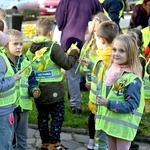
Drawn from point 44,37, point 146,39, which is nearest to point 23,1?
point 146,39

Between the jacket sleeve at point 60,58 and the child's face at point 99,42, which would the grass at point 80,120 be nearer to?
the jacket sleeve at point 60,58

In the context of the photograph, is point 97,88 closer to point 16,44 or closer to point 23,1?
point 16,44

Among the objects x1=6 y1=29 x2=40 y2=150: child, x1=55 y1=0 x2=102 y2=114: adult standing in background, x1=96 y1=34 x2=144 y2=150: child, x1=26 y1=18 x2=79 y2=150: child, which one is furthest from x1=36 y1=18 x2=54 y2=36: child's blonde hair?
x1=55 y1=0 x2=102 y2=114: adult standing in background

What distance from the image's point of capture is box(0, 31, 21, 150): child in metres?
4.28

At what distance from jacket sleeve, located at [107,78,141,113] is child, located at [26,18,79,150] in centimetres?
132

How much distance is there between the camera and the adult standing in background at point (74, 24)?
7062 millimetres

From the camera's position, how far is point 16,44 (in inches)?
201

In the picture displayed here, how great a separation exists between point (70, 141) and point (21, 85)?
135 cm

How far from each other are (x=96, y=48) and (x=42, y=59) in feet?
2.08

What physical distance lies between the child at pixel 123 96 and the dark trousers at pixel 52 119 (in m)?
1.20

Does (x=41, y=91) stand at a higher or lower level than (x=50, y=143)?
higher

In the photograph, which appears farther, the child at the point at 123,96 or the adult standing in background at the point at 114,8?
the adult standing in background at the point at 114,8

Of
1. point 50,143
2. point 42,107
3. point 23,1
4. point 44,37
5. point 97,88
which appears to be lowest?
point 23,1

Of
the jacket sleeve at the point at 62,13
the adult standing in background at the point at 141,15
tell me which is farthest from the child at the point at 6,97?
the adult standing in background at the point at 141,15
